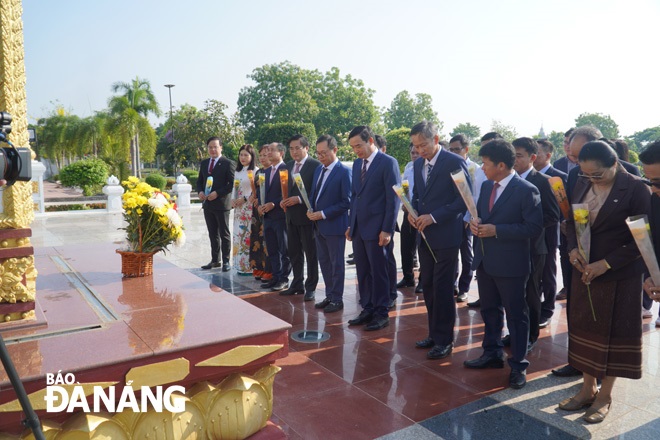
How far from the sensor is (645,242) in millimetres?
2504

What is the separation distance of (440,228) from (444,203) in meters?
0.20

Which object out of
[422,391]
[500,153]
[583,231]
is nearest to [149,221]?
[422,391]

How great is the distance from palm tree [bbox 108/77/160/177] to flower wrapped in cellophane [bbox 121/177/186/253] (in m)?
24.0

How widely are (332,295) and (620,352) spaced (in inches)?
108

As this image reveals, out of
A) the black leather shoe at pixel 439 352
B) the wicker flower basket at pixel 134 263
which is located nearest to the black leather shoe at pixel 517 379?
the black leather shoe at pixel 439 352

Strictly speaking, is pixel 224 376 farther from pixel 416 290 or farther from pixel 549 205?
pixel 416 290

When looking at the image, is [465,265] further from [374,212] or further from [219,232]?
[219,232]

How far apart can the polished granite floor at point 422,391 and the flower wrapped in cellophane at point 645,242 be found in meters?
0.87

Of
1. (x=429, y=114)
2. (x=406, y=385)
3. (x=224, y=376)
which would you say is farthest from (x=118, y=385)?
(x=429, y=114)

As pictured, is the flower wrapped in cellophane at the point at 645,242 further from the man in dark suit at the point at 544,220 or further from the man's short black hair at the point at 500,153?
the man in dark suit at the point at 544,220

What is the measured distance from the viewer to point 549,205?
13.2ft

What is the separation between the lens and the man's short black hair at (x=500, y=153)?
10.8ft

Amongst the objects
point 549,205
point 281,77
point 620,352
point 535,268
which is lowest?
point 620,352

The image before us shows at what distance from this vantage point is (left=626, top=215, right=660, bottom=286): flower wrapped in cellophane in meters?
2.49
